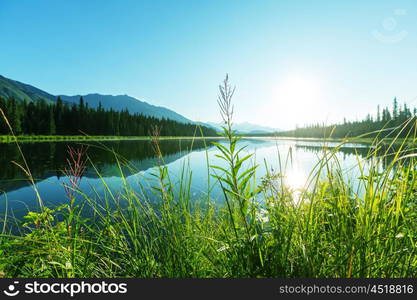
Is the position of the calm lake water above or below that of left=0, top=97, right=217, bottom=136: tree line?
below

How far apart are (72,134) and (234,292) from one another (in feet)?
289

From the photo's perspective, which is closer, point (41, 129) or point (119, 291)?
point (119, 291)

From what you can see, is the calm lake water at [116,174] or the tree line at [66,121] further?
the tree line at [66,121]

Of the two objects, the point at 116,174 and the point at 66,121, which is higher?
the point at 66,121

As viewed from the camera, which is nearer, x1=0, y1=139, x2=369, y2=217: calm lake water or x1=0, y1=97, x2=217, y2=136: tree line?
x1=0, y1=139, x2=369, y2=217: calm lake water

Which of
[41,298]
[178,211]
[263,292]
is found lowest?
[41,298]

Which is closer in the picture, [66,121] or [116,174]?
[116,174]

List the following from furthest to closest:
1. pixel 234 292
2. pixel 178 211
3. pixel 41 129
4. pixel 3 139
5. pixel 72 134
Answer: pixel 72 134
pixel 41 129
pixel 3 139
pixel 178 211
pixel 234 292

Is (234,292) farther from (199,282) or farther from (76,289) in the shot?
(76,289)

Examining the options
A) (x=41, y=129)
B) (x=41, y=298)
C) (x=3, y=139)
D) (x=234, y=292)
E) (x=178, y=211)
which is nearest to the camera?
(x=234, y=292)

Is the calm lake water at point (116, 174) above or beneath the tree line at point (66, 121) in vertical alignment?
beneath

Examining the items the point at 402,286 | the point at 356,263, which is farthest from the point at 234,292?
the point at 402,286

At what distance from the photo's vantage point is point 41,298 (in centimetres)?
132

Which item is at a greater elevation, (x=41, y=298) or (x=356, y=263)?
→ (x=356, y=263)
